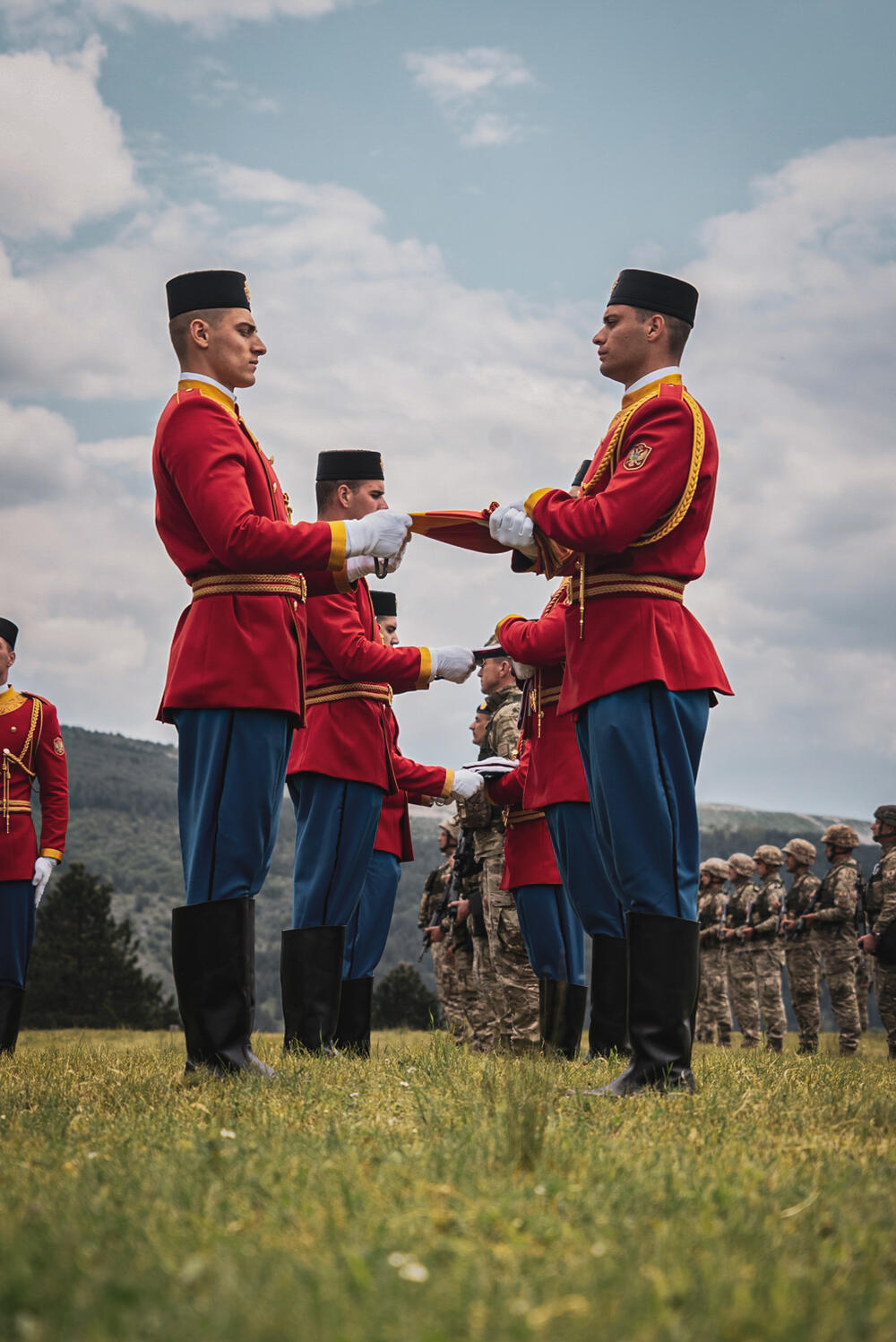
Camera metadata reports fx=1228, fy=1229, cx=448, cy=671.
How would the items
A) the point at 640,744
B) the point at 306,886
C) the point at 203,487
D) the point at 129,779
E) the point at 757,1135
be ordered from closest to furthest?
1. the point at 757,1135
2. the point at 640,744
3. the point at 203,487
4. the point at 306,886
5. the point at 129,779

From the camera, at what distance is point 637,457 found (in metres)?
4.26

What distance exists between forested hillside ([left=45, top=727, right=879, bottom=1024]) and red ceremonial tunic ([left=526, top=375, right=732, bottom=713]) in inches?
3388

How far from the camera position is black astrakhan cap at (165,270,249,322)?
491 centimetres

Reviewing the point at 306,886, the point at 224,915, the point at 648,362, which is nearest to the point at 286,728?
the point at 224,915

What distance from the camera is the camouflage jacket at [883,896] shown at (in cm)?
1122

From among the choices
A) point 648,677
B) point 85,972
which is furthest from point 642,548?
point 85,972

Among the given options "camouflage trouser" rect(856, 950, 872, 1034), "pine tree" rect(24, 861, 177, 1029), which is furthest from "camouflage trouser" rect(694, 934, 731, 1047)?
"pine tree" rect(24, 861, 177, 1029)

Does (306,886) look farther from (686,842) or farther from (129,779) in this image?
(129,779)

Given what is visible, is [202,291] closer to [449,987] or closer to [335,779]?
[335,779]

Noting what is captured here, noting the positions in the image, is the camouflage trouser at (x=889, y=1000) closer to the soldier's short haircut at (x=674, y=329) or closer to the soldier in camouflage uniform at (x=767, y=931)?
the soldier in camouflage uniform at (x=767, y=931)

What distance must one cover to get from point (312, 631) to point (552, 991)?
223 centimetres

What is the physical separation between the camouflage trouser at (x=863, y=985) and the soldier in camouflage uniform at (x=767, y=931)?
3.54 ft

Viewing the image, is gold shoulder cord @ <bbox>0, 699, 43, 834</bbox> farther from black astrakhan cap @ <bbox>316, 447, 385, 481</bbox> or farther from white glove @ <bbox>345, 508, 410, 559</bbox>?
white glove @ <bbox>345, 508, 410, 559</bbox>

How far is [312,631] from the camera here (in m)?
6.04
